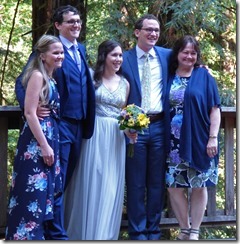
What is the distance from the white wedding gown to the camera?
5.21 meters

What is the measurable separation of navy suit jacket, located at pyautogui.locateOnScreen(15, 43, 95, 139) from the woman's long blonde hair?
73 millimetres

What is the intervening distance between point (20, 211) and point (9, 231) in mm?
204

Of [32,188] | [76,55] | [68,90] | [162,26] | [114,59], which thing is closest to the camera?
[32,188]

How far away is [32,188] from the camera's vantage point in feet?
15.4

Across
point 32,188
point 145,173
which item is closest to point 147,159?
point 145,173

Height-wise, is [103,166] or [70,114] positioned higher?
[70,114]

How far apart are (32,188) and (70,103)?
2.45 feet

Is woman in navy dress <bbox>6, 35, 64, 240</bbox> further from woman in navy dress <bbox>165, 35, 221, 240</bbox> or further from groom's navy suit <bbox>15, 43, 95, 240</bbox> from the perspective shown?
woman in navy dress <bbox>165, 35, 221, 240</bbox>

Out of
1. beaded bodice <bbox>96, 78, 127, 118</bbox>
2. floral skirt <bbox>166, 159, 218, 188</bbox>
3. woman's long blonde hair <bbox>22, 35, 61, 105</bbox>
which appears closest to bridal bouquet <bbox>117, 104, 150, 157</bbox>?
beaded bodice <bbox>96, 78, 127, 118</bbox>

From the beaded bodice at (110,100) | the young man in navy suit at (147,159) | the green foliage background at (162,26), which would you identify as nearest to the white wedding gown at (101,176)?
the beaded bodice at (110,100)

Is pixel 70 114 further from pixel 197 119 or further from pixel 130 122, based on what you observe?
pixel 197 119

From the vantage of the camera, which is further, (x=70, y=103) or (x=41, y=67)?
(x=70, y=103)

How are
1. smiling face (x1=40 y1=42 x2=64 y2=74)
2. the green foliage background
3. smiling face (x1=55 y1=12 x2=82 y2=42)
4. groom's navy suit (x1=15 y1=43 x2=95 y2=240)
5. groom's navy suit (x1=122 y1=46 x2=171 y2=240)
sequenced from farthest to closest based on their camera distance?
1. the green foliage background
2. groom's navy suit (x1=122 y1=46 x2=171 y2=240)
3. smiling face (x1=55 y1=12 x2=82 y2=42)
4. groom's navy suit (x1=15 y1=43 x2=95 y2=240)
5. smiling face (x1=40 y1=42 x2=64 y2=74)

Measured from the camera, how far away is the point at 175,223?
5918 mm
